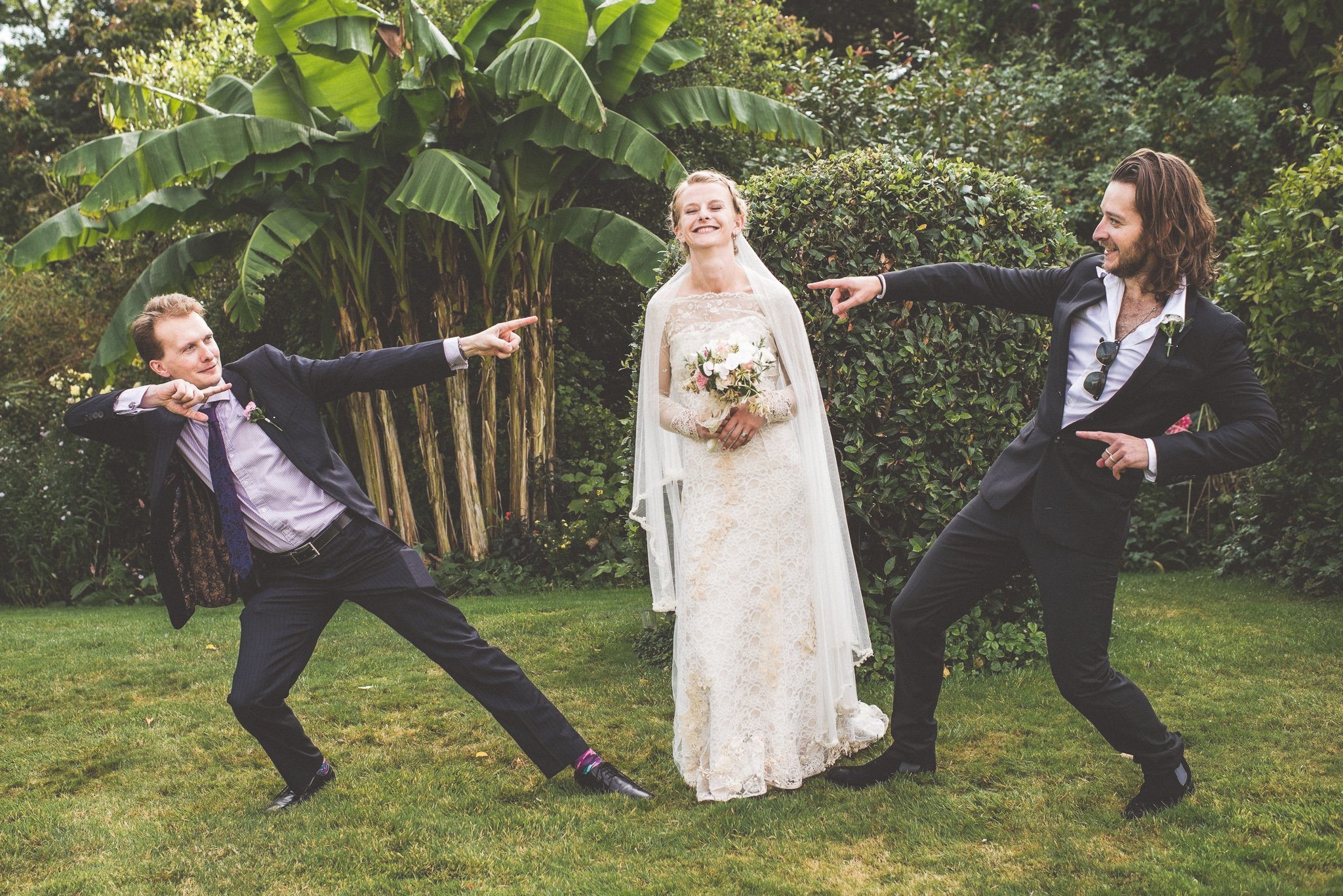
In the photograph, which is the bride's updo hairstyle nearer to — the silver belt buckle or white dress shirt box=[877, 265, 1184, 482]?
white dress shirt box=[877, 265, 1184, 482]

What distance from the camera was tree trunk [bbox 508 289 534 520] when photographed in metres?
10.0

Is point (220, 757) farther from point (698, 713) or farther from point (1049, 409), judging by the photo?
point (1049, 409)

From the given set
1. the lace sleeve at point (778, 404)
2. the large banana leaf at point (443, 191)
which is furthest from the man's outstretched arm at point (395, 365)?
the large banana leaf at point (443, 191)

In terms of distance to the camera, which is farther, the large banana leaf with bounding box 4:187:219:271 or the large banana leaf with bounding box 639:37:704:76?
the large banana leaf with bounding box 639:37:704:76

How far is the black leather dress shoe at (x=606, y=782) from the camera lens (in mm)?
4340

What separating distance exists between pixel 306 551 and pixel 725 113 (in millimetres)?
6510

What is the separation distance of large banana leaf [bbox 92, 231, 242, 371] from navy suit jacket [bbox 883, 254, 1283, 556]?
7801mm

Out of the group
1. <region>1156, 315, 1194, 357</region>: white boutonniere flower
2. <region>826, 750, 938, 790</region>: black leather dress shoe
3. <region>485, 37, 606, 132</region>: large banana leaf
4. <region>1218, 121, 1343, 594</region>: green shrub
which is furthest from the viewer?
<region>485, 37, 606, 132</region>: large banana leaf

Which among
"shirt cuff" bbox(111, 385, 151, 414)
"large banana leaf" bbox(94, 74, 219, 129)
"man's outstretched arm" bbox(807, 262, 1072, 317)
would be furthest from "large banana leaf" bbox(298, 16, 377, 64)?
"man's outstretched arm" bbox(807, 262, 1072, 317)

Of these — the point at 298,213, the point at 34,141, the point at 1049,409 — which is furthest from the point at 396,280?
the point at 34,141

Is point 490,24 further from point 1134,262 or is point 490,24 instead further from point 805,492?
point 1134,262

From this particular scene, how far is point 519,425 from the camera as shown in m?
10.1

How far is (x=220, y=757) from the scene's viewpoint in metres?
Answer: 5.11

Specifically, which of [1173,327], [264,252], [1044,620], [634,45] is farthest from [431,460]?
[1173,327]
